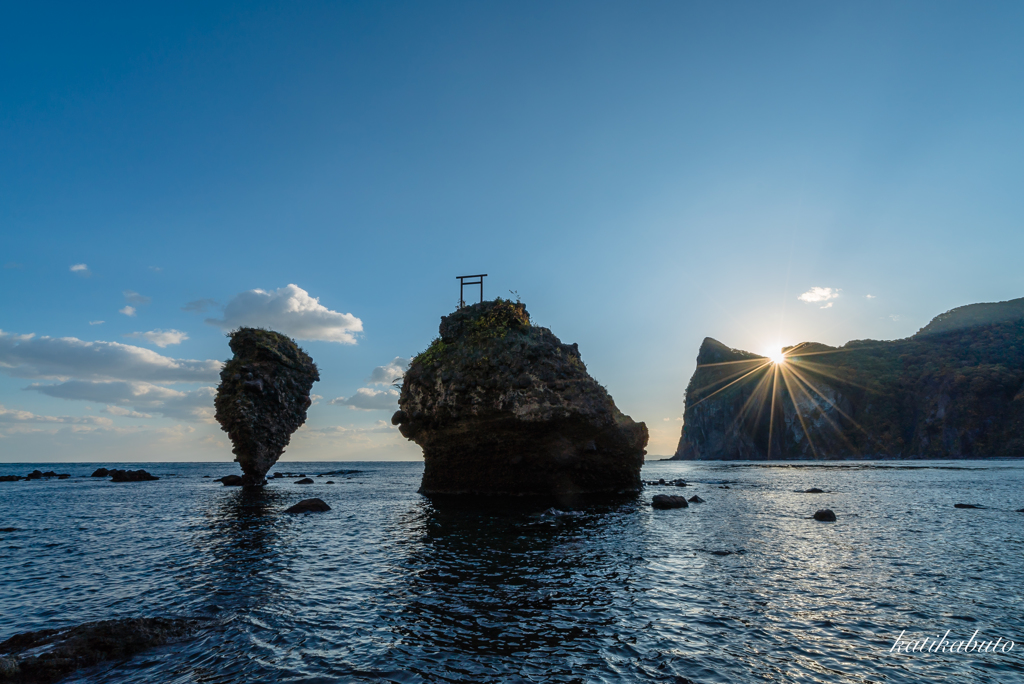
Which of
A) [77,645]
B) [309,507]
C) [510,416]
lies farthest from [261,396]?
[77,645]

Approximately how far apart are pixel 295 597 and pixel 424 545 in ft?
23.1

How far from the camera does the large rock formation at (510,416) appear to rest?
112 feet

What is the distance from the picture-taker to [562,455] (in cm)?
3453

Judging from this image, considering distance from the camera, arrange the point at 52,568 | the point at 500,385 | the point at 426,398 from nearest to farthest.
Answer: the point at 52,568 → the point at 500,385 → the point at 426,398

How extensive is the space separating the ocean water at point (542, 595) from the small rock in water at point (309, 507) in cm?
528

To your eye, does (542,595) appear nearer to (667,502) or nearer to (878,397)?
(667,502)

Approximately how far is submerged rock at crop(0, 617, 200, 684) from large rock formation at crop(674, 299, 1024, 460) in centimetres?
14744

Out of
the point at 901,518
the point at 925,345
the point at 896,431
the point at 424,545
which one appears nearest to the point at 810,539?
the point at 901,518

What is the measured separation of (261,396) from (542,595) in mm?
47055

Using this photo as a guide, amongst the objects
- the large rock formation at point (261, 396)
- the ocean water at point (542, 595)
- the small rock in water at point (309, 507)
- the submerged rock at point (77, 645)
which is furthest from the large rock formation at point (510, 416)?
the submerged rock at point (77, 645)

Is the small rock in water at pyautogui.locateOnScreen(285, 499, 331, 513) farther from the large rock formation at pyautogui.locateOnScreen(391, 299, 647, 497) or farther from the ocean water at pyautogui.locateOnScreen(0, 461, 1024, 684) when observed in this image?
the large rock formation at pyautogui.locateOnScreen(391, 299, 647, 497)

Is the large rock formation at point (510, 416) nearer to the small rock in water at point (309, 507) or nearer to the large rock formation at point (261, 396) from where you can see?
the small rock in water at point (309, 507)

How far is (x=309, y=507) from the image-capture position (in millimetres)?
30688

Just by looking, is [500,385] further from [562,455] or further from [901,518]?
[901,518]
